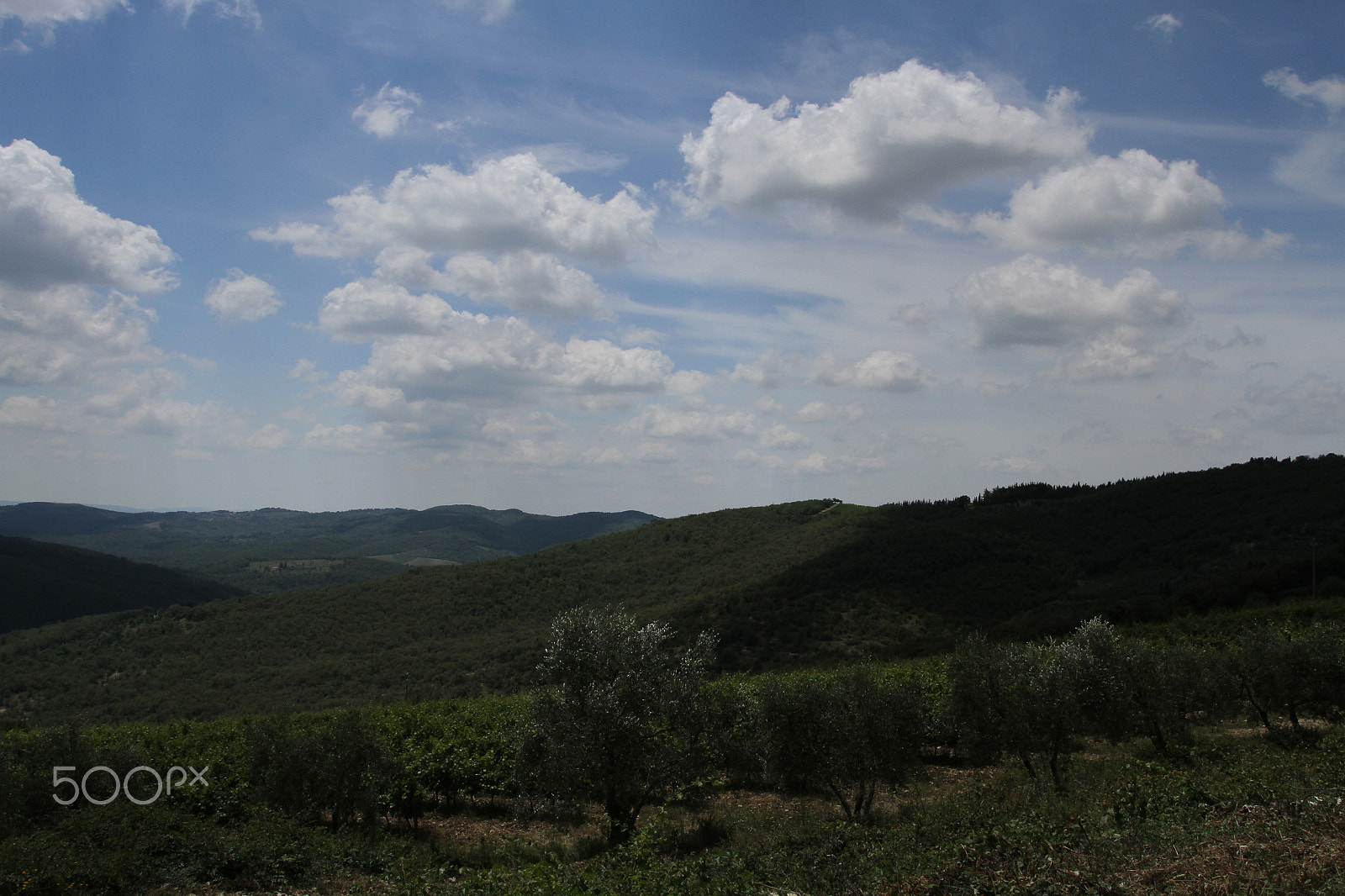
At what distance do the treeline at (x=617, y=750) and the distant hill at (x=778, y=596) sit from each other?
27060 mm

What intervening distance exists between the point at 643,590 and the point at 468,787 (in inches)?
3041

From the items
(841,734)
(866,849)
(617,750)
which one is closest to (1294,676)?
(841,734)

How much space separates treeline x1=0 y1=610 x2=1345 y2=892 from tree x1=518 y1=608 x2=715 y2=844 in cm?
4

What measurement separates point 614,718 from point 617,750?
75 centimetres

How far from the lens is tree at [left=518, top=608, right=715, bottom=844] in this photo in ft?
52.0

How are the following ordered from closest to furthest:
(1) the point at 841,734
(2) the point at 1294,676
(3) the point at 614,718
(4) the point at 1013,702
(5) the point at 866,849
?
(5) the point at 866,849, (3) the point at 614,718, (1) the point at 841,734, (4) the point at 1013,702, (2) the point at 1294,676

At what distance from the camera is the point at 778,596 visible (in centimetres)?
7225

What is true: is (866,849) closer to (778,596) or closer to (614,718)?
(614,718)

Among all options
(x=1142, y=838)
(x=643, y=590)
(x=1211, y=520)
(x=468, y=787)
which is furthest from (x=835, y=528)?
(x=1142, y=838)

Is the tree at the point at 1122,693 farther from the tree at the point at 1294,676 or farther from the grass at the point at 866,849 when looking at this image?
the tree at the point at 1294,676

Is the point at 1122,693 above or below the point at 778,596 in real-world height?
above

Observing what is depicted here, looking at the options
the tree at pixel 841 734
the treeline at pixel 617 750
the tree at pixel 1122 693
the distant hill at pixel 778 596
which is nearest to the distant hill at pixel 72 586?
the distant hill at pixel 778 596

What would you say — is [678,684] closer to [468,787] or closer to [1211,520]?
[468,787]

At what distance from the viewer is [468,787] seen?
71.3 feet
